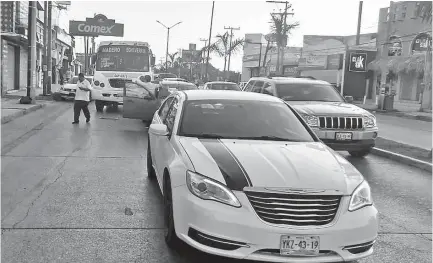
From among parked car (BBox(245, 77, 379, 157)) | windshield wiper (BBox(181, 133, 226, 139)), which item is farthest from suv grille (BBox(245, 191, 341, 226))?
parked car (BBox(245, 77, 379, 157))

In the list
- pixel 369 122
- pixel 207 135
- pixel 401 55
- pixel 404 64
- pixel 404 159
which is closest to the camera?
pixel 207 135

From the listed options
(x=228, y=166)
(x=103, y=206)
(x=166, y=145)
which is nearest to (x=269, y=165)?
(x=228, y=166)

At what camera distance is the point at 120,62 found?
20.0 metres

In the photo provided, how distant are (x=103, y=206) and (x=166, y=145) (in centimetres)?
123

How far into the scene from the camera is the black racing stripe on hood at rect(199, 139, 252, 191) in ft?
12.4

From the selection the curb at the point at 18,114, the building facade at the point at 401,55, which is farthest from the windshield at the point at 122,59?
the building facade at the point at 401,55

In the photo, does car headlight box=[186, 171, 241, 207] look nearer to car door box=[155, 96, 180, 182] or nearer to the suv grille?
the suv grille

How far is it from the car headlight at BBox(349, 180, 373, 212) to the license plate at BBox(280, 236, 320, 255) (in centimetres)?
46

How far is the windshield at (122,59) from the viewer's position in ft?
65.3

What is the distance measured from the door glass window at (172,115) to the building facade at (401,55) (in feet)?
93.5

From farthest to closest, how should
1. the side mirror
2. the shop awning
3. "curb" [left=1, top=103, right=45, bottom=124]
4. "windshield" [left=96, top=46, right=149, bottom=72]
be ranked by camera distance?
the shop awning, "windshield" [left=96, top=46, right=149, bottom=72], "curb" [left=1, top=103, right=45, bottom=124], the side mirror

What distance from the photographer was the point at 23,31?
83.1 feet

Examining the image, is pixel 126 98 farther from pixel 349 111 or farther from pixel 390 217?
pixel 390 217

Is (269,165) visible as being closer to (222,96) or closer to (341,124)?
(222,96)
